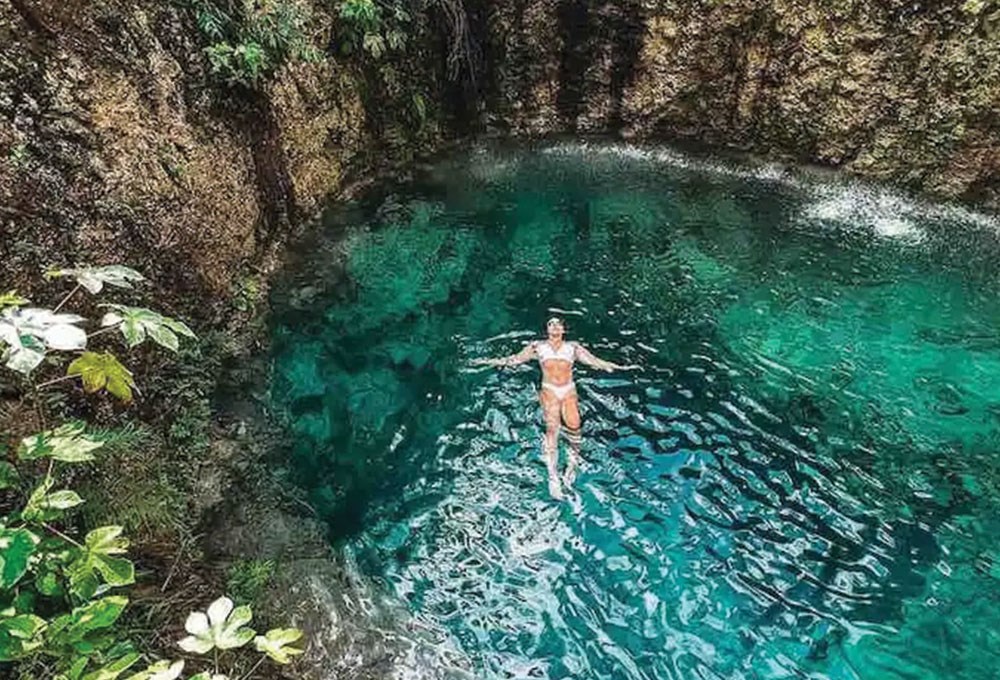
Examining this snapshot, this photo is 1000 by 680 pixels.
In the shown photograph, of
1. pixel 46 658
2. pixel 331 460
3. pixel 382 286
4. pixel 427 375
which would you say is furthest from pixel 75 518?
pixel 382 286

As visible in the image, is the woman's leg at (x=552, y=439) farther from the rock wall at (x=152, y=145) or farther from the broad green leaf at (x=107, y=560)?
the broad green leaf at (x=107, y=560)

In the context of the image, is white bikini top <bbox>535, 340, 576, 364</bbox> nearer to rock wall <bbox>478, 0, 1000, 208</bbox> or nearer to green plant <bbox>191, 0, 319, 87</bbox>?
green plant <bbox>191, 0, 319, 87</bbox>

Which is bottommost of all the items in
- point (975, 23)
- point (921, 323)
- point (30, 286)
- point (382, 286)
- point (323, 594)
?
point (323, 594)

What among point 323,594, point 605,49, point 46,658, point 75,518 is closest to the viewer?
point 46,658

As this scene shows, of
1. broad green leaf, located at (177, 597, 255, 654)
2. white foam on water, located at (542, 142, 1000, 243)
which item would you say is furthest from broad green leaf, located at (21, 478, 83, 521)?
white foam on water, located at (542, 142, 1000, 243)

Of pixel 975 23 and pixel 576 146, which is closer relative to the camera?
pixel 975 23

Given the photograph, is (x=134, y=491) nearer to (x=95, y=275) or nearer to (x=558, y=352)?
(x=95, y=275)

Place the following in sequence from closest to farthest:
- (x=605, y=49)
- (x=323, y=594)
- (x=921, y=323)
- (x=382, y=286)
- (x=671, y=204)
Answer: (x=323, y=594) → (x=921, y=323) → (x=382, y=286) → (x=671, y=204) → (x=605, y=49)

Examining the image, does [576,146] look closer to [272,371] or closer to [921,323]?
[921,323]

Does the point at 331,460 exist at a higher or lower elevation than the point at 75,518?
lower
